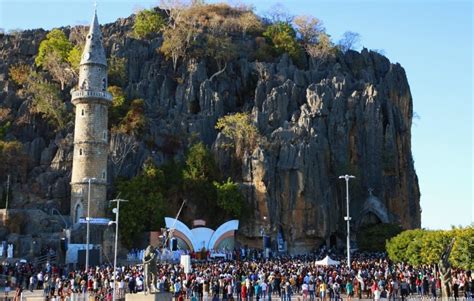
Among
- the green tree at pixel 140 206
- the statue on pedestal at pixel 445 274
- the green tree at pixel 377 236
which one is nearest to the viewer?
the statue on pedestal at pixel 445 274

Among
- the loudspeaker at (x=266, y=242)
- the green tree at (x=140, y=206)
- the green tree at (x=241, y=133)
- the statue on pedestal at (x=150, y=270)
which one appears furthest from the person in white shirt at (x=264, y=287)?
the green tree at (x=241, y=133)

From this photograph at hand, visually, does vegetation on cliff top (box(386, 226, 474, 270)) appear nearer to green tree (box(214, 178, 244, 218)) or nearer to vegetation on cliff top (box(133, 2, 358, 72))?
green tree (box(214, 178, 244, 218))

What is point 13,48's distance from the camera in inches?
4033

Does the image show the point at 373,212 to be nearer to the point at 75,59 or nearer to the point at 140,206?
the point at 140,206

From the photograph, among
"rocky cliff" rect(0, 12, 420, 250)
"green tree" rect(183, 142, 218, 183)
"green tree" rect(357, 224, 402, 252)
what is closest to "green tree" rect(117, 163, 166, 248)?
"green tree" rect(183, 142, 218, 183)

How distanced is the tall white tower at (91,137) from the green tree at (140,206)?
8.98ft

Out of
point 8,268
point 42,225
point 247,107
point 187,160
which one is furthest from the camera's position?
point 247,107

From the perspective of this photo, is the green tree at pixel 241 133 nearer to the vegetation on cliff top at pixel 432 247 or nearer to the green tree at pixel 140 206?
the green tree at pixel 140 206

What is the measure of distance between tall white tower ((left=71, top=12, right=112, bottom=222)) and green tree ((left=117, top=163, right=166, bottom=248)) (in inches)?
108

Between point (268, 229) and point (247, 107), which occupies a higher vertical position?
point (247, 107)

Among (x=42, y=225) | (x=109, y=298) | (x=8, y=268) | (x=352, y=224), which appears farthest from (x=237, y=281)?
(x=352, y=224)

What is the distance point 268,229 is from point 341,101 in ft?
72.0

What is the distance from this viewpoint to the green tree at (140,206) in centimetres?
6600

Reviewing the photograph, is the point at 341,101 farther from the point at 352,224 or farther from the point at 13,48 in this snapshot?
the point at 13,48
